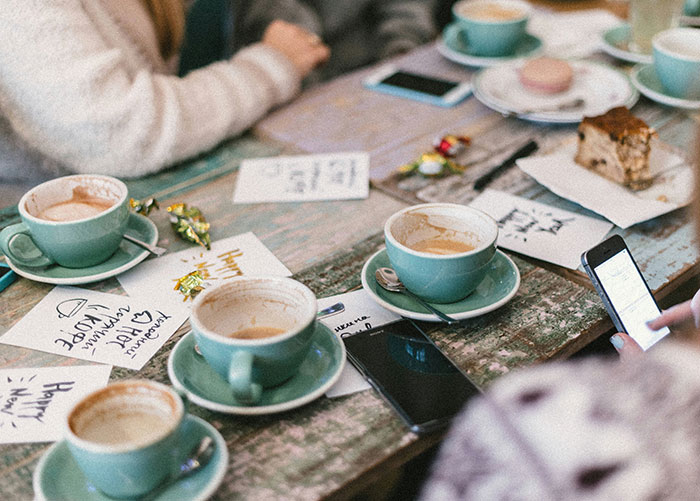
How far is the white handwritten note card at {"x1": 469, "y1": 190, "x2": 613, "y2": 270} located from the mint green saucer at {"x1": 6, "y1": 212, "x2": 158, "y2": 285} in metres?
0.54

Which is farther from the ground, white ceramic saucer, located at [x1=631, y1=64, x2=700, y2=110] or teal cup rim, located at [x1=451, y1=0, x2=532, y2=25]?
teal cup rim, located at [x1=451, y1=0, x2=532, y2=25]

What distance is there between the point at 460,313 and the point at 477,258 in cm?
7

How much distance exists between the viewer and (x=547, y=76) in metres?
1.46

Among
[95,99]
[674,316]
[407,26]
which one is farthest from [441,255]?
[407,26]

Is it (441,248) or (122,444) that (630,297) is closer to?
(441,248)

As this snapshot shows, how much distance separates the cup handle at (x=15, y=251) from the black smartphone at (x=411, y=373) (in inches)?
17.5

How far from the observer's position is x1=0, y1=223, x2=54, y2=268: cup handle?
0.91 metres

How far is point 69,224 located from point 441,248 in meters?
0.50

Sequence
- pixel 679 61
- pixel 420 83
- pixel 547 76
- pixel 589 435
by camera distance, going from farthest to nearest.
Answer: pixel 420 83, pixel 547 76, pixel 679 61, pixel 589 435

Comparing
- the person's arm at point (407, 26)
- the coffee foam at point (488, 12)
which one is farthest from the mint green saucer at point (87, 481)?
the person's arm at point (407, 26)

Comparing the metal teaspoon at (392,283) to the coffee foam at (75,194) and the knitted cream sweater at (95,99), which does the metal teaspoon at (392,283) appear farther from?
the knitted cream sweater at (95,99)

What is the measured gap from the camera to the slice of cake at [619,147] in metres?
1.14

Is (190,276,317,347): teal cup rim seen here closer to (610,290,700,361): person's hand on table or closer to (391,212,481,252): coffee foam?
(391,212,481,252): coffee foam

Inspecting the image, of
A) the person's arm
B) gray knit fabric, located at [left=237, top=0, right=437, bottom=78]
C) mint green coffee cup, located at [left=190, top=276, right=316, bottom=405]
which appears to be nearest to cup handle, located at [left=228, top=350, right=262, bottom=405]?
mint green coffee cup, located at [left=190, top=276, right=316, bottom=405]
